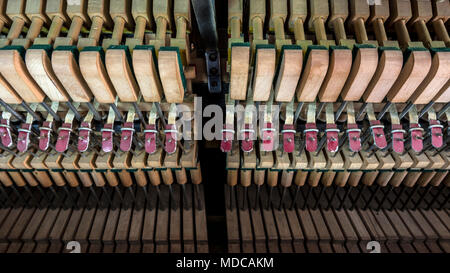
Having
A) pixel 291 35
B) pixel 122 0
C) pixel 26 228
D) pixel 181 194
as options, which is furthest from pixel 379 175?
pixel 26 228

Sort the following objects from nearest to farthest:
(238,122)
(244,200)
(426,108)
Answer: (426,108) < (238,122) < (244,200)

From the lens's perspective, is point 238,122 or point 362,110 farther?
point 238,122

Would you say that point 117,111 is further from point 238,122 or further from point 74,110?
point 238,122

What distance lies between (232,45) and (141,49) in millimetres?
392

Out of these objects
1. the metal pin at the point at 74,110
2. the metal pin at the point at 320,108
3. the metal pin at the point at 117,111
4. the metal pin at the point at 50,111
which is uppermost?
the metal pin at the point at 50,111

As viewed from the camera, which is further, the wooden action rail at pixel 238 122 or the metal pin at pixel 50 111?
the metal pin at pixel 50 111

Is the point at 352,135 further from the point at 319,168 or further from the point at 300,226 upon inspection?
the point at 300,226

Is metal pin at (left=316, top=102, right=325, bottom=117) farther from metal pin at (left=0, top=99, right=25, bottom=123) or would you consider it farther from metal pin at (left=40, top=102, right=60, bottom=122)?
metal pin at (left=0, top=99, right=25, bottom=123)

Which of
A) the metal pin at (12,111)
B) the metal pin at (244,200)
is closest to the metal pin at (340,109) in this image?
the metal pin at (244,200)

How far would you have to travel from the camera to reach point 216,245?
2365mm

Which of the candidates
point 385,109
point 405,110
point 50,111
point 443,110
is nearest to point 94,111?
point 50,111

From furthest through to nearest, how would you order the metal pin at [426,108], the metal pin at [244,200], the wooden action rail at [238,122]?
the metal pin at [244,200], the metal pin at [426,108], the wooden action rail at [238,122]

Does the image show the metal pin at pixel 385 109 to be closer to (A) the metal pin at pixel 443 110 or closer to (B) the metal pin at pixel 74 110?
(A) the metal pin at pixel 443 110

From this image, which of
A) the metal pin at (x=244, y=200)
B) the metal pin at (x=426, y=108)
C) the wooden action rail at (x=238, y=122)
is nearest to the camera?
the wooden action rail at (x=238, y=122)
